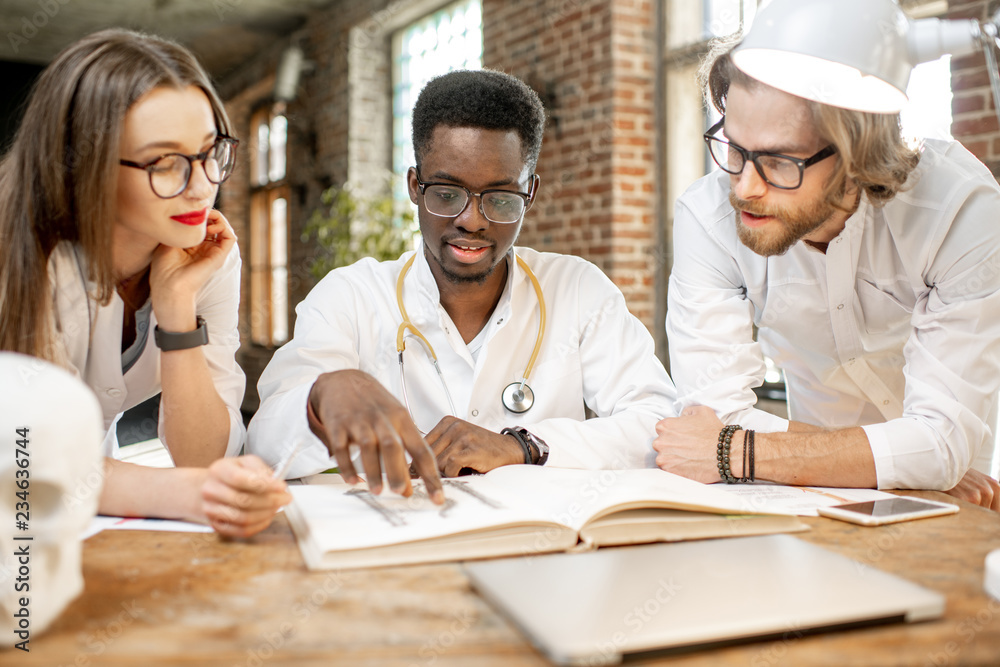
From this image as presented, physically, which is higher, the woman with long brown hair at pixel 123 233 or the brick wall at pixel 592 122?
the brick wall at pixel 592 122

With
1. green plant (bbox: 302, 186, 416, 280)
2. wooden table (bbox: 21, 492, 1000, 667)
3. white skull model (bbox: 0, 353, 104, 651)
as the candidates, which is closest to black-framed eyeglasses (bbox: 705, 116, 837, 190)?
wooden table (bbox: 21, 492, 1000, 667)

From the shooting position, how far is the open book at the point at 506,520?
959 millimetres

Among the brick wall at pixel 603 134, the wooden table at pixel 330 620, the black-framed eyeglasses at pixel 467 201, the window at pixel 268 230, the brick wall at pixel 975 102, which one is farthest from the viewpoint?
the window at pixel 268 230

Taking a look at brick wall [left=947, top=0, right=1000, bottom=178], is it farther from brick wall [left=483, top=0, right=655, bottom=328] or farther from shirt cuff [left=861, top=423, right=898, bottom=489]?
shirt cuff [left=861, top=423, right=898, bottom=489]

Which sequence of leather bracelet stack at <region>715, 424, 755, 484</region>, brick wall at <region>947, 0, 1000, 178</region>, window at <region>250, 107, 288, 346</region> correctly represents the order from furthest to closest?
window at <region>250, 107, 288, 346</region>, brick wall at <region>947, 0, 1000, 178</region>, leather bracelet stack at <region>715, 424, 755, 484</region>

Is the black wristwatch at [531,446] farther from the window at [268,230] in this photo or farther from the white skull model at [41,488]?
the window at [268,230]

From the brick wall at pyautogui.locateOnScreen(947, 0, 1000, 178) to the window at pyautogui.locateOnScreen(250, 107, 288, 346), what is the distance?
6360 mm

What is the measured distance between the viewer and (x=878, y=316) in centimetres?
186

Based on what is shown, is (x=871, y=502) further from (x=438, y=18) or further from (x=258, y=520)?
(x=438, y=18)

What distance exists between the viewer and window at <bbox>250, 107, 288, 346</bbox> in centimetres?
833

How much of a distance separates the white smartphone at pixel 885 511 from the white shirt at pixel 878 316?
213 mm

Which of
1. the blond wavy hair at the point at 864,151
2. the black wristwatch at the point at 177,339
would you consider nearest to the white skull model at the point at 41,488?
the black wristwatch at the point at 177,339

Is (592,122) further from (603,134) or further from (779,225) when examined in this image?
(779,225)

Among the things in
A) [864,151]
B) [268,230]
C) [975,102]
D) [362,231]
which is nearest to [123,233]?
[864,151]
